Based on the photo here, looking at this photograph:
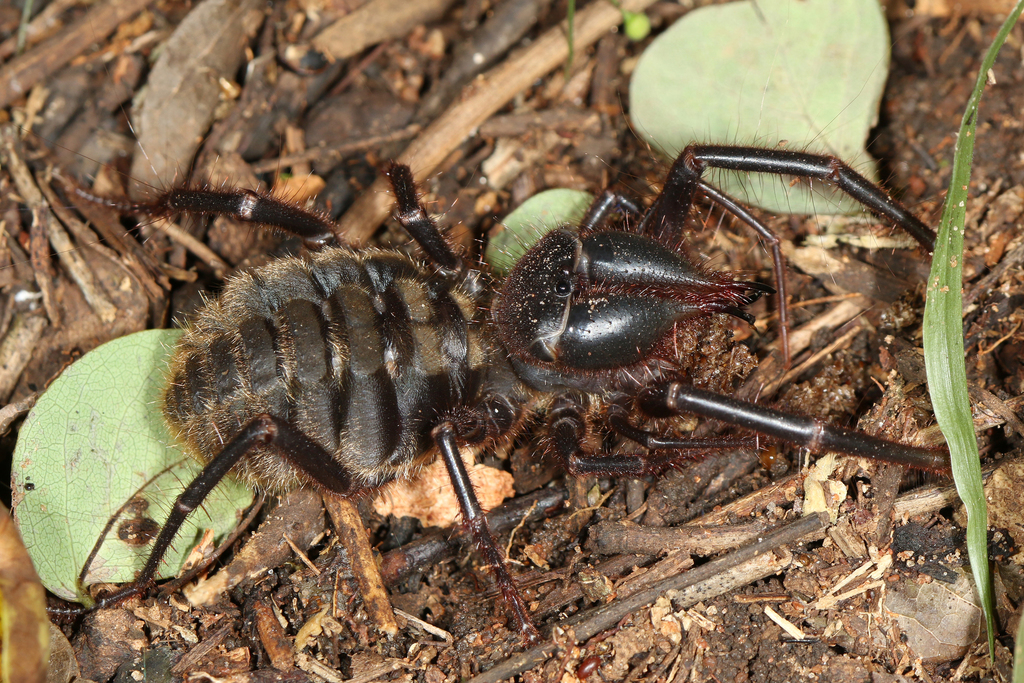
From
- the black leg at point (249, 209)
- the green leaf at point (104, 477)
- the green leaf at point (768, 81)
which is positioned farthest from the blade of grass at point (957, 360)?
the green leaf at point (104, 477)

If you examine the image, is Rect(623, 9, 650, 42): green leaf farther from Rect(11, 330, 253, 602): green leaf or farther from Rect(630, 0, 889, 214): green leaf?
Rect(11, 330, 253, 602): green leaf

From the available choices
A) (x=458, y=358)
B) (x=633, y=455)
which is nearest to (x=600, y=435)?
(x=633, y=455)

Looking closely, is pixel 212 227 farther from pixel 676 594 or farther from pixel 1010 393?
pixel 1010 393

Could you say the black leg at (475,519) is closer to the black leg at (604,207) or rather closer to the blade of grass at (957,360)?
the black leg at (604,207)

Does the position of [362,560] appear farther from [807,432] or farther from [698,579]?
[807,432]

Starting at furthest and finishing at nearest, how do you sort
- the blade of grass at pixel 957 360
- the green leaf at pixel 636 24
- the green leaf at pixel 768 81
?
the green leaf at pixel 636 24, the green leaf at pixel 768 81, the blade of grass at pixel 957 360

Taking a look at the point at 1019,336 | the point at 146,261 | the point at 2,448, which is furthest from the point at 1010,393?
the point at 2,448
